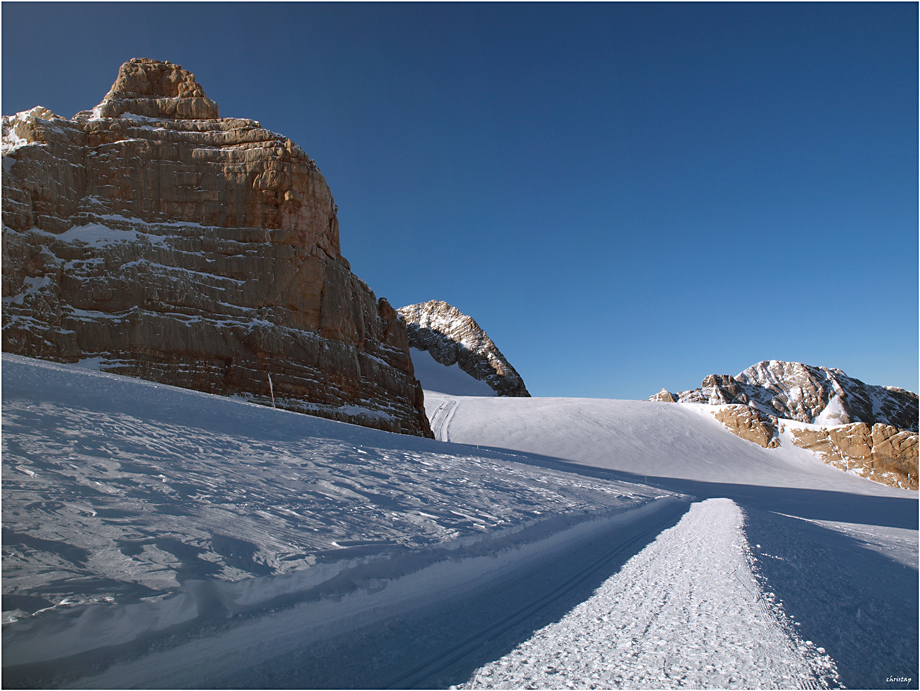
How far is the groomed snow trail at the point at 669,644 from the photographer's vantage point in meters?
2.52

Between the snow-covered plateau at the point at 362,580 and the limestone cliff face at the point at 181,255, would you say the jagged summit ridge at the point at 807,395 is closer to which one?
the limestone cliff face at the point at 181,255

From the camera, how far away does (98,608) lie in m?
2.37

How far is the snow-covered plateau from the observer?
2.48 meters

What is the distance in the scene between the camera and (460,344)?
110 meters

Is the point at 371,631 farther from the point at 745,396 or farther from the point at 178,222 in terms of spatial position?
the point at 745,396

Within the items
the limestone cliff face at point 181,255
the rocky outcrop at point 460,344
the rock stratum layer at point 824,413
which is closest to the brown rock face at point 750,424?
the rock stratum layer at point 824,413

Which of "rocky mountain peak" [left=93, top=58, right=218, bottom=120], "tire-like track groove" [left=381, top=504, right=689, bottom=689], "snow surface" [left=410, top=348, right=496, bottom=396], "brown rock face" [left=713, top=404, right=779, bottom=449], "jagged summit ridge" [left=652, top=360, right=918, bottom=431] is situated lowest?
"tire-like track groove" [left=381, top=504, right=689, bottom=689]

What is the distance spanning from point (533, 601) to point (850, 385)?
611 ft

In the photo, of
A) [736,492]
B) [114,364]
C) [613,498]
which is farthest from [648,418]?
[114,364]

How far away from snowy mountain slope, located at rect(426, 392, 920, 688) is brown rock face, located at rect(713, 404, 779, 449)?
3.42 ft

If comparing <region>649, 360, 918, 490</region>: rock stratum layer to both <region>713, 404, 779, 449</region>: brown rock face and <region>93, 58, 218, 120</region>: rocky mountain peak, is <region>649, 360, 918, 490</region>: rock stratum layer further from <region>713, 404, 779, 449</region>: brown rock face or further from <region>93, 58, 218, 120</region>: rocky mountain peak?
<region>93, 58, 218, 120</region>: rocky mountain peak

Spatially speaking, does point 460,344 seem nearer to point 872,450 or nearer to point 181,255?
point 181,255

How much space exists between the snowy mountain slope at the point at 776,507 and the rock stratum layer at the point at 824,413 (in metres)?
A: 1.54

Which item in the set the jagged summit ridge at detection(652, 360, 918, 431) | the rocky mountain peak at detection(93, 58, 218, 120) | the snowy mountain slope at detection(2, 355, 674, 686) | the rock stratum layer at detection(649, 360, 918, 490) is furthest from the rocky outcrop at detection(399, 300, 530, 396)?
the snowy mountain slope at detection(2, 355, 674, 686)
